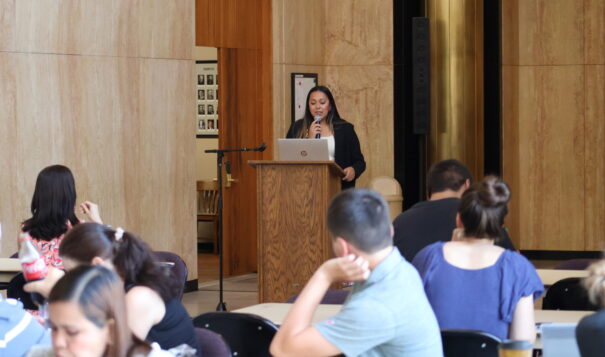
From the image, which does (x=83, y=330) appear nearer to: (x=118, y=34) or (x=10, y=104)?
(x=10, y=104)

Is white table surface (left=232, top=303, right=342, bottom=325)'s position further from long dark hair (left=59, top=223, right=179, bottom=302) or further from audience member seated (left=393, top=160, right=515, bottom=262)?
long dark hair (left=59, top=223, right=179, bottom=302)

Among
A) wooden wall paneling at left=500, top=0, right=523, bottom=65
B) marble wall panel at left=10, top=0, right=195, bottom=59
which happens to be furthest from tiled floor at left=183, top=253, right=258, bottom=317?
wooden wall paneling at left=500, top=0, right=523, bottom=65

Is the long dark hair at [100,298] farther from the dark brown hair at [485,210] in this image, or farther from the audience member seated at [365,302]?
the dark brown hair at [485,210]

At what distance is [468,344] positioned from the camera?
3.18m

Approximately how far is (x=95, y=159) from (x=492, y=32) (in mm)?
5605

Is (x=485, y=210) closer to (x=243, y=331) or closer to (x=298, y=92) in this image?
(x=243, y=331)

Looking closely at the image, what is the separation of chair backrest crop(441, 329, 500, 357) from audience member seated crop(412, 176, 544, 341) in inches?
16.4

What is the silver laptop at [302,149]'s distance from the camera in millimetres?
6855

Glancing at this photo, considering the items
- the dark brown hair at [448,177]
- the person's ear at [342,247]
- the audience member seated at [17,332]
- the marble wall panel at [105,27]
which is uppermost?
the marble wall panel at [105,27]

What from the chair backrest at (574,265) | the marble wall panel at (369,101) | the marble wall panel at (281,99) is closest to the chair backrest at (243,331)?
the chair backrest at (574,265)

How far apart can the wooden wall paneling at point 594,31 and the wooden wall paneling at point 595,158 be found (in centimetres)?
12

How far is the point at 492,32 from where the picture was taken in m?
11.8

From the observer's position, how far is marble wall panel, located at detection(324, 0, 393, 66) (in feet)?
35.4

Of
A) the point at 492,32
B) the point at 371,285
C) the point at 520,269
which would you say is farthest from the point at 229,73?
the point at 371,285
